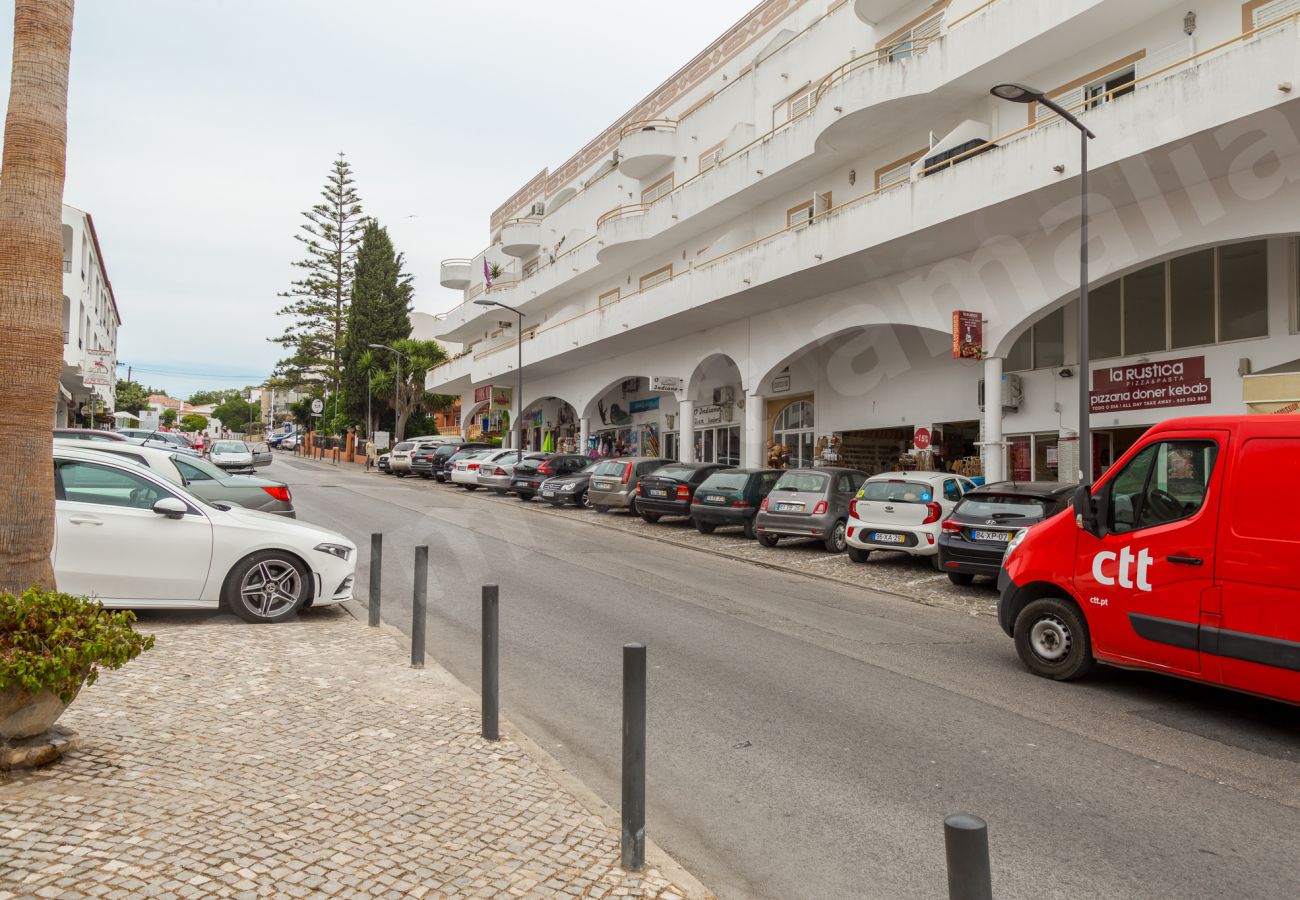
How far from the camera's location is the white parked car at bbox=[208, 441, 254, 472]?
29922mm

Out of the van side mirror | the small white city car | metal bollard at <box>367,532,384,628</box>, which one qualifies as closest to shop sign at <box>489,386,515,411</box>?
the small white city car

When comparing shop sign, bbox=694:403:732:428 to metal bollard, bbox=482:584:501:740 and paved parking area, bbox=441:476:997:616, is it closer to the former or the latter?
paved parking area, bbox=441:476:997:616

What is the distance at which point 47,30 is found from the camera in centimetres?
454

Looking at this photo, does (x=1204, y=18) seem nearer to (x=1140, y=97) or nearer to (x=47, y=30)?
(x=1140, y=97)

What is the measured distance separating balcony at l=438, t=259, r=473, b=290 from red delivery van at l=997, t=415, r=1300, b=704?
5381 cm

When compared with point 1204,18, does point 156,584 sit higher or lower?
lower

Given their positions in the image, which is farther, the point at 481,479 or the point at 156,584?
the point at 481,479

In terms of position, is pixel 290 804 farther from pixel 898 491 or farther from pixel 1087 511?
pixel 898 491

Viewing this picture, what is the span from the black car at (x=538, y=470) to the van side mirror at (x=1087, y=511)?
20.4 metres

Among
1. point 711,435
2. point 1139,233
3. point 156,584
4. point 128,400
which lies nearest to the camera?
point 156,584

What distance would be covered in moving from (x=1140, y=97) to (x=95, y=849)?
51.0 ft

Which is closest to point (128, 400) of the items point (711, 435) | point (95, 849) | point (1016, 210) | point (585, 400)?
point (585, 400)

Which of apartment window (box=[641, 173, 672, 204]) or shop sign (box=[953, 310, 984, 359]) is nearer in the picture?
shop sign (box=[953, 310, 984, 359])

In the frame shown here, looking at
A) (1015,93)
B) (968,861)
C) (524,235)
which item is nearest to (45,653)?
(968,861)
